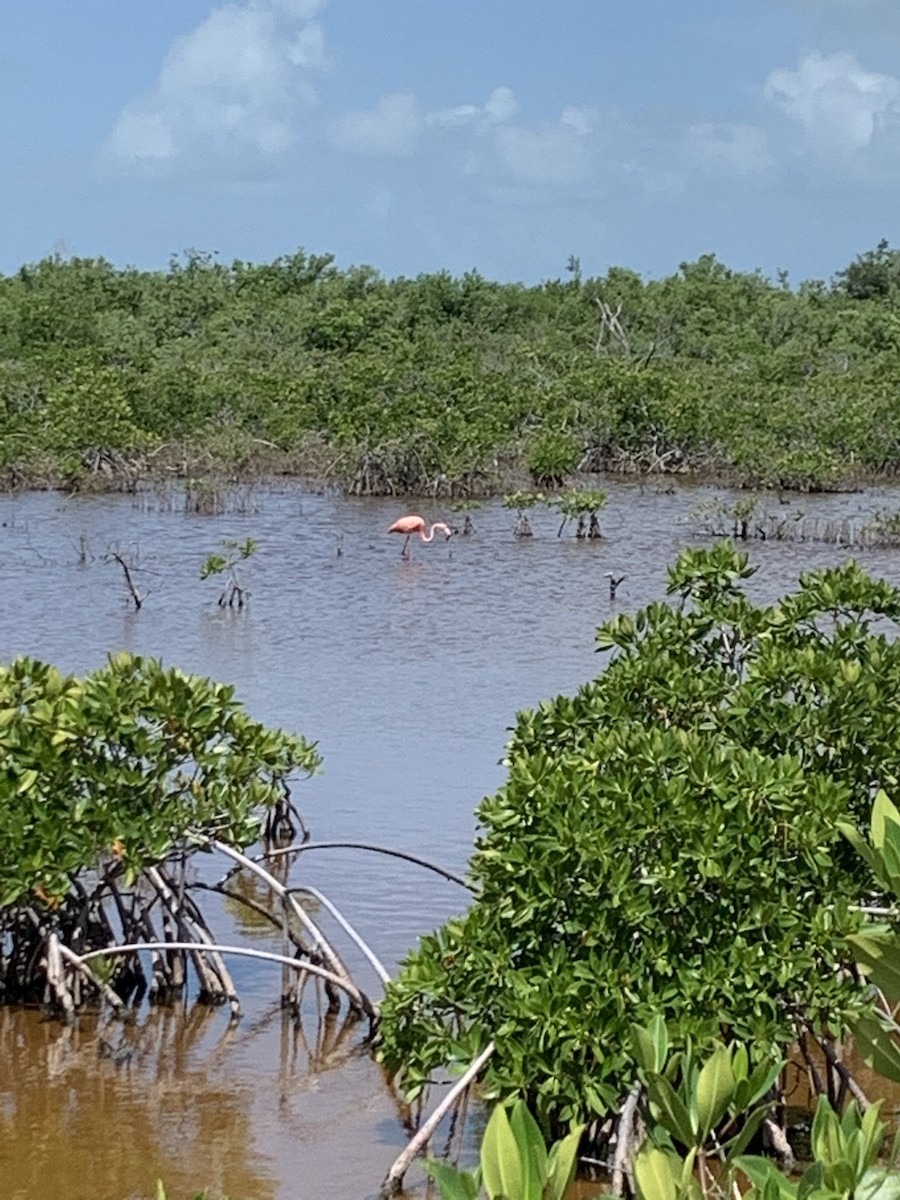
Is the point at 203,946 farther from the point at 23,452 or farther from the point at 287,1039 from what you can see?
the point at 23,452

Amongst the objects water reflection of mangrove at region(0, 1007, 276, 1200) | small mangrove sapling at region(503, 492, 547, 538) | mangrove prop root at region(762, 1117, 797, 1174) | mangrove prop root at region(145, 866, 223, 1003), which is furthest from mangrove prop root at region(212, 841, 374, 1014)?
small mangrove sapling at region(503, 492, 547, 538)

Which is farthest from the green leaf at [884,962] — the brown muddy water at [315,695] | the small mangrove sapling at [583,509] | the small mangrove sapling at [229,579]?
the small mangrove sapling at [583,509]

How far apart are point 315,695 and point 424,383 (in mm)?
16348

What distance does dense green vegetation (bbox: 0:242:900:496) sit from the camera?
2436cm

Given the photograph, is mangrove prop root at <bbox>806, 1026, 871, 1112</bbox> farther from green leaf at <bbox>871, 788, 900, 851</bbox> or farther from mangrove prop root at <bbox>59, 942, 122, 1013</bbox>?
green leaf at <bbox>871, 788, 900, 851</bbox>

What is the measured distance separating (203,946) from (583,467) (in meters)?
22.5

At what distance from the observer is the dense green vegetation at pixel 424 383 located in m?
24.4

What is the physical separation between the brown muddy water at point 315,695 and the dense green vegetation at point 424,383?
88 cm

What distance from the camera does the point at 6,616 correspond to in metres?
14.8

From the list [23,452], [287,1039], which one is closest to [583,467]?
[23,452]

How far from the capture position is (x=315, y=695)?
11766mm

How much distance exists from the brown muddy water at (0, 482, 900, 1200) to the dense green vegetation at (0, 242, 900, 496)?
0.88 metres

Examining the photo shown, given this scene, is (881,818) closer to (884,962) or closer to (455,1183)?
(884,962)

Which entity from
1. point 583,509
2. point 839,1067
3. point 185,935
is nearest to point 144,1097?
point 185,935
